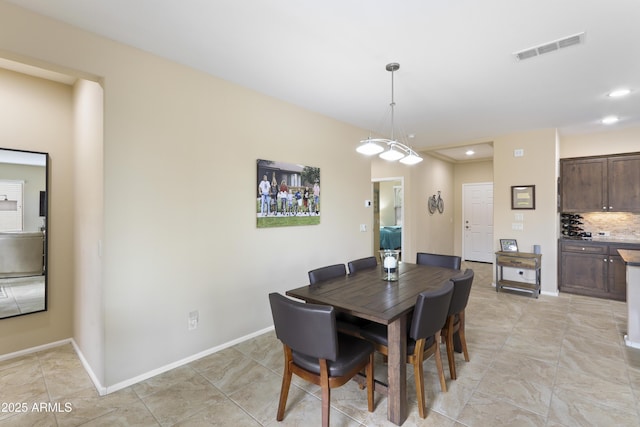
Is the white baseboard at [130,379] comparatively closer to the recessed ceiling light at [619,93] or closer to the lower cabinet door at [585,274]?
the recessed ceiling light at [619,93]

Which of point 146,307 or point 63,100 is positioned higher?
point 63,100

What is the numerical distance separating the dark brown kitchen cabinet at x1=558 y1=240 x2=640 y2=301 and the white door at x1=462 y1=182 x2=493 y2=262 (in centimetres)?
243

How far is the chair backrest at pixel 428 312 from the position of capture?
6.10ft

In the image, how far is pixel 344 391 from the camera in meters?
2.29

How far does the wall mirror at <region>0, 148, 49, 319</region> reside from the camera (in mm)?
2699

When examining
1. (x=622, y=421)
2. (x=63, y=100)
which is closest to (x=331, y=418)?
(x=622, y=421)

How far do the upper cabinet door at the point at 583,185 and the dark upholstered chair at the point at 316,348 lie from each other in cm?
484

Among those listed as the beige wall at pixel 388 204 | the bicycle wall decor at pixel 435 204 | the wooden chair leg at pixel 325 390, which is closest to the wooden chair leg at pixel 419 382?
the wooden chair leg at pixel 325 390

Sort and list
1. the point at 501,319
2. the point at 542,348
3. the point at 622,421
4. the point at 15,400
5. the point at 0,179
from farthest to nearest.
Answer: the point at 501,319
the point at 542,348
the point at 0,179
the point at 15,400
the point at 622,421

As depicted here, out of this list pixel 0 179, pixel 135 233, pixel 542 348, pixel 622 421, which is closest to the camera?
pixel 622 421

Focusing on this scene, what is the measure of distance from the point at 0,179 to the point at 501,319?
538 cm

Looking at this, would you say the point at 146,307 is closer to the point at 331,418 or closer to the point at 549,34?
the point at 331,418

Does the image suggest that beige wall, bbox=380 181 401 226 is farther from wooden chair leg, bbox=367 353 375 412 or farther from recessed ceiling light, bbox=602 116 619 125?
wooden chair leg, bbox=367 353 375 412

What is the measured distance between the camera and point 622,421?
1932 mm
